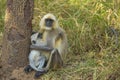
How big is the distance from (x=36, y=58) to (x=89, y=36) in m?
1.47

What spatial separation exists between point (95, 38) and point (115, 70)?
4.40 ft

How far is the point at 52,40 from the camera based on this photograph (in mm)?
6770

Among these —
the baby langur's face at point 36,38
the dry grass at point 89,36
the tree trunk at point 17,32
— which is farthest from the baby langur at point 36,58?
the dry grass at point 89,36

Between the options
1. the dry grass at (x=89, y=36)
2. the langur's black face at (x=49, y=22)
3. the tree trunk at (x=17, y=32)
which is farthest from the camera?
the dry grass at (x=89, y=36)

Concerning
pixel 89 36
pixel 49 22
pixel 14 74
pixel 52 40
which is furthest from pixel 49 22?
pixel 89 36

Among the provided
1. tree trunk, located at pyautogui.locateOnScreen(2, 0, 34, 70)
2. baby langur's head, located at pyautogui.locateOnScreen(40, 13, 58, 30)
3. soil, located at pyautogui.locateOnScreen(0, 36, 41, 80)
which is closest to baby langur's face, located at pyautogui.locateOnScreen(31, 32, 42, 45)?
tree trunk, located at pyautogui.locateOnScreen(2, 0, 34, 70)

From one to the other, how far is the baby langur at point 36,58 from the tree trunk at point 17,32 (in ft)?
0.38

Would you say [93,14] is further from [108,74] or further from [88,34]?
[108,74]

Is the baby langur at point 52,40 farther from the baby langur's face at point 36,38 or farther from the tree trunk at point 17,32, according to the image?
the tree trunk at point 17,32

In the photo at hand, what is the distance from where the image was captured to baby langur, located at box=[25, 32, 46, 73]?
682cm

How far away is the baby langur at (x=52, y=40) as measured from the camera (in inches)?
263

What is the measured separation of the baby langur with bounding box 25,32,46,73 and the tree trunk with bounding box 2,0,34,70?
12cm

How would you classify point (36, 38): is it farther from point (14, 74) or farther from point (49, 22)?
point (14, 74)

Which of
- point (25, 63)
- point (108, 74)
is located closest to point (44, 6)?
point (25, 63)
